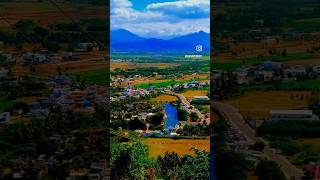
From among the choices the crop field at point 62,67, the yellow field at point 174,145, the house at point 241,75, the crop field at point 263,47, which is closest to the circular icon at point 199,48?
the crop field at point 263,47

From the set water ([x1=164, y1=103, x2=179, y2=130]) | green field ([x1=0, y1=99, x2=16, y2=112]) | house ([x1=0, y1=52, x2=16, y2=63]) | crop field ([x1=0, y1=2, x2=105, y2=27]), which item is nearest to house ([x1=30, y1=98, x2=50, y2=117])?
green field ([x1=0, y1=99, x2=16, y2=112])

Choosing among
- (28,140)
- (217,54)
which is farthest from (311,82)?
(28,140)

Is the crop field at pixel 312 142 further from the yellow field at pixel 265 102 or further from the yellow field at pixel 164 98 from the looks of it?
the yellow field at pixel 164 98

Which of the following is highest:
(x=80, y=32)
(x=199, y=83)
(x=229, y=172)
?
(x=80, y=32)

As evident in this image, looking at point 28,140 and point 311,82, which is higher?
point 311,82

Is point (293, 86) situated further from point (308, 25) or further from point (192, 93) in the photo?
point (192, 93)

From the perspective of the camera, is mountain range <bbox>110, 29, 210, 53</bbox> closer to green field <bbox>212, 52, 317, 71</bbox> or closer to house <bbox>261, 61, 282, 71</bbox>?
green field <bbox>212, 52, 317, 71</bbox>

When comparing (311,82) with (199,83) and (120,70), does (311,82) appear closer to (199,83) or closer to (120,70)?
(199,83)
